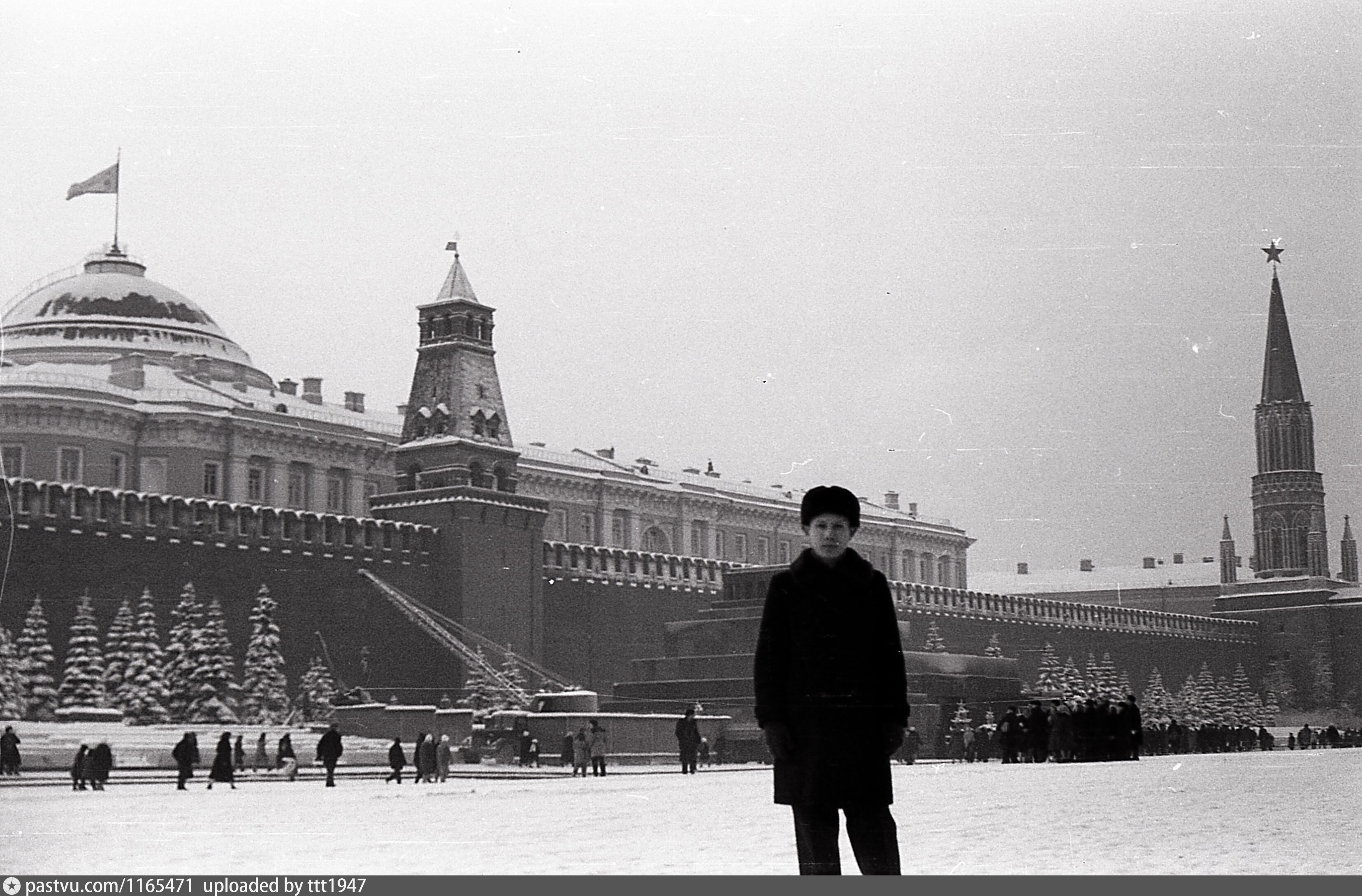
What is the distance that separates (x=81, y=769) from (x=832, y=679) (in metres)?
8.10

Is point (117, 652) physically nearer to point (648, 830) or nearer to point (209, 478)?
point (209, 478)

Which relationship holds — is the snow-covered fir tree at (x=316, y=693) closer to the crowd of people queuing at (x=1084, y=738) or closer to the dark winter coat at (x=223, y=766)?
the crowd of people queuing at (x=1084, y=738)

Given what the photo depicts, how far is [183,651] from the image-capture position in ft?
66.2

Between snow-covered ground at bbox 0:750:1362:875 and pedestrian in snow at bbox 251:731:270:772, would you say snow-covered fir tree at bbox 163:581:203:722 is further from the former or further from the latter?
snow-covered ground at bbox 0:750:1362:875

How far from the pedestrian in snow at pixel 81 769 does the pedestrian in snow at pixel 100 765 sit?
0.18 ft

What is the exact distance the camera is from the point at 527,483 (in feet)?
102

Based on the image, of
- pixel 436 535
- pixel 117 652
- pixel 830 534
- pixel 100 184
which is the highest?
pixel 100 184

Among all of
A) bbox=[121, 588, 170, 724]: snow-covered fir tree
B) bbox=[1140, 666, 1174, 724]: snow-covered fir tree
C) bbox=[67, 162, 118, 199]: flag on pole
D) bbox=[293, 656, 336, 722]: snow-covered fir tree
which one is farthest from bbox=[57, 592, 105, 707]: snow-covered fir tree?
bbox=[1140, 666, 1174, 724]: snow-covered fir tree

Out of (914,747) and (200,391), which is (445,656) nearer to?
(200,391)

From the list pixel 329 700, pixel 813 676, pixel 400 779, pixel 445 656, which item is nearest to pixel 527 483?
pixel 445 656

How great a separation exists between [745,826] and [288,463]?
20.8 metres

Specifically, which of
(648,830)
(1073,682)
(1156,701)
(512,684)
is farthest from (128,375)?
(1156,701)

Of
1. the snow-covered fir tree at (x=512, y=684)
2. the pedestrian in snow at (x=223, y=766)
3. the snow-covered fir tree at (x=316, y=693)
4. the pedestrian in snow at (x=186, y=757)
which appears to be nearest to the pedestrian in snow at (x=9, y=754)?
the pedestrian in snow at (x=186, y=757)

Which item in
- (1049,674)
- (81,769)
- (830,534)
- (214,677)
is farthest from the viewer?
(1049,674)
